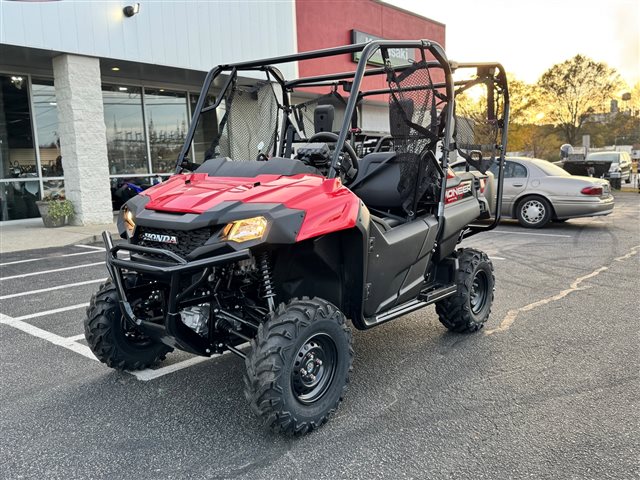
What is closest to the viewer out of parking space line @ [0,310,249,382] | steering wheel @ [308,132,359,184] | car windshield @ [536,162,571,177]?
steering wheel @ [308,132,359,184]

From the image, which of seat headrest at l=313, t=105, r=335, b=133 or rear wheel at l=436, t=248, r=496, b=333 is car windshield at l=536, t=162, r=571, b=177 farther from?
seat headrest at l=313, t=105, r=335, b=133

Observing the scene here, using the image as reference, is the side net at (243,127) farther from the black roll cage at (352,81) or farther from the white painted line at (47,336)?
the white painted line at (47,336)

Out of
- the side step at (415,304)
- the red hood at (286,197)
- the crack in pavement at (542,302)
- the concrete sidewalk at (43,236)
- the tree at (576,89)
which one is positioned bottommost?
the crack in pavement at (542,302)

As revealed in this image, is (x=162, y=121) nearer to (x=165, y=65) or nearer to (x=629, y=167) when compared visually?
(x=165, y=65)

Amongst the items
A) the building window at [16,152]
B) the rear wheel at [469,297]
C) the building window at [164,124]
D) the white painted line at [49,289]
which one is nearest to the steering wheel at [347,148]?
the rear wheel at [469,297]

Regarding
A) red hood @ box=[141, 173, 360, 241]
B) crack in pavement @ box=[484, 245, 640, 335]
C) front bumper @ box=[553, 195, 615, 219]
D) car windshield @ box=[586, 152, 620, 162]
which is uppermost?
red hood @ box=[141, 173, 360, 241]

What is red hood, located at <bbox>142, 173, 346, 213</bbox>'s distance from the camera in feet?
10.0

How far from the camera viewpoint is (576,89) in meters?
40.7

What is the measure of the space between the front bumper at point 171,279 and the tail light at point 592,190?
975 cm

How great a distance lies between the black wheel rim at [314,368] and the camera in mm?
3054

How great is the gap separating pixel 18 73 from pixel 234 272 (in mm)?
12533

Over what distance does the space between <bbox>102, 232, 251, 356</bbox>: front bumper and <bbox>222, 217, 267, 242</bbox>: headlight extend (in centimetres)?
9

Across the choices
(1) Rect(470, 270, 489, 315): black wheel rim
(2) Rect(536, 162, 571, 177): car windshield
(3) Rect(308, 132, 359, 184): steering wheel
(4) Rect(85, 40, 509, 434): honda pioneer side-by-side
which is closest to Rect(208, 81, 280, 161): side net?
(4) Rect(85, 40, 509, 434): honda pioneer side-by-side

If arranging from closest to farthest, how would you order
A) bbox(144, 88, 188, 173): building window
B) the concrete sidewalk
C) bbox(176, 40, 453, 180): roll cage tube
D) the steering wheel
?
1. bbox(176, 40, 453, 180): roll cage tube
2. the steering wheel
3. the concrete sidewalk
4. bbox(144, 88, 188, 173): building window
